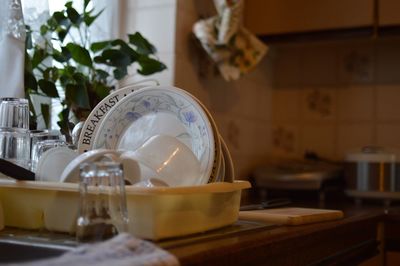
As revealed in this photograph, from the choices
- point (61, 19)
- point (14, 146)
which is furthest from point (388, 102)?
point (14, 146)

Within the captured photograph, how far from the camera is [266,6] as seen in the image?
1905 mm

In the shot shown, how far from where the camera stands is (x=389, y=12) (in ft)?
5.68

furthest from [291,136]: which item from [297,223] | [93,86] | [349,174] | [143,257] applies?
[143,257]

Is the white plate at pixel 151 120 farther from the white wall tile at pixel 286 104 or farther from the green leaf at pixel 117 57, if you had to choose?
the white wall tile at pixel 286 104

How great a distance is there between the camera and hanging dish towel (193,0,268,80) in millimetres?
1581

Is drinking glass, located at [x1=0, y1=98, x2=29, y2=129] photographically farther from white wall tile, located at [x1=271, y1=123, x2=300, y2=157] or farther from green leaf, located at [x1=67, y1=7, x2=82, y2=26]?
white wall tile, located at [x1=271, y1=123, x2=300, y2=157]

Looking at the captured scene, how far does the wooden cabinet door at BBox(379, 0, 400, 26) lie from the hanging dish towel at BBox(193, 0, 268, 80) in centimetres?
40

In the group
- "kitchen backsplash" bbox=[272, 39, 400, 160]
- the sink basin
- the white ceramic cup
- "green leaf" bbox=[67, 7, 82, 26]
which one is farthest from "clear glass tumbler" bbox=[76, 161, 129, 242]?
"kitchen backsplash" bbox=[272, 39, 400, 160]

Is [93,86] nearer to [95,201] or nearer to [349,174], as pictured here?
[95,201]

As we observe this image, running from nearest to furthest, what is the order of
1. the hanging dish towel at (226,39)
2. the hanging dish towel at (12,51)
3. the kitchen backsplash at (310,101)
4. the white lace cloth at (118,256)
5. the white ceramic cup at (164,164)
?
the white lace cloth at (118,256) < the white ceramic cup at (164,164) < the hanging dish towel at (12,51) < the hanging dish towel at (226,39) < the kitchen backsplash at (310,101)

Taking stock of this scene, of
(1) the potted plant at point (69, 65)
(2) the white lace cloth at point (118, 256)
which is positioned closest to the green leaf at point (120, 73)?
(1) the potted plant at point (69, 65)

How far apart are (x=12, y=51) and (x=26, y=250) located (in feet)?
1.94

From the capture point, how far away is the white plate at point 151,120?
0.96 metres

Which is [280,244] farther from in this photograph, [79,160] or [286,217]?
[79,160]
